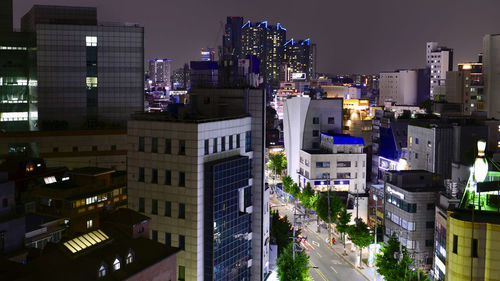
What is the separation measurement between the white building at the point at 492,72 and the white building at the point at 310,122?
142 ft

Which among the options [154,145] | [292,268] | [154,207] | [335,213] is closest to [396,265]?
[292,268]

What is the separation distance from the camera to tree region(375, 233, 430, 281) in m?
46.4

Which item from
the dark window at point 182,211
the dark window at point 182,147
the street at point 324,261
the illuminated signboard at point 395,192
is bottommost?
the street at point 324,261

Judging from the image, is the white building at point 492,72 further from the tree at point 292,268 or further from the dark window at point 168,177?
the dark window at point 168,177

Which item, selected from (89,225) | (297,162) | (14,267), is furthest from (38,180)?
(297,162)

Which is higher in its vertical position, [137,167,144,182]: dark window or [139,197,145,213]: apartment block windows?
Answer: [137,167,144,182]: dark window

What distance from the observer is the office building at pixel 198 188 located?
40.3 m

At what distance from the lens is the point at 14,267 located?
28812 millimetres

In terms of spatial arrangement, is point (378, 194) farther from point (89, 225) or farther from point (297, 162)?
point (89, 225)

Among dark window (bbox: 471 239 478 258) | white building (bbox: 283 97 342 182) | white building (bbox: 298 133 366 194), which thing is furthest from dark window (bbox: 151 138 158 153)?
white building (bbox: 283 97 342 182)

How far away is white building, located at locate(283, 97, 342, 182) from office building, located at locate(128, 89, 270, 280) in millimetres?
55065

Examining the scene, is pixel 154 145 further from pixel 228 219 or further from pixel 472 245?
pixel 472 245

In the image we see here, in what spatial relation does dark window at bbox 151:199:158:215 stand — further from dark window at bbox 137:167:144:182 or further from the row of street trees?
the row of street trees

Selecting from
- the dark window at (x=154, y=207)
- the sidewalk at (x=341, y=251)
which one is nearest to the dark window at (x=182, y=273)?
the dark window at (x=154, y=207)
